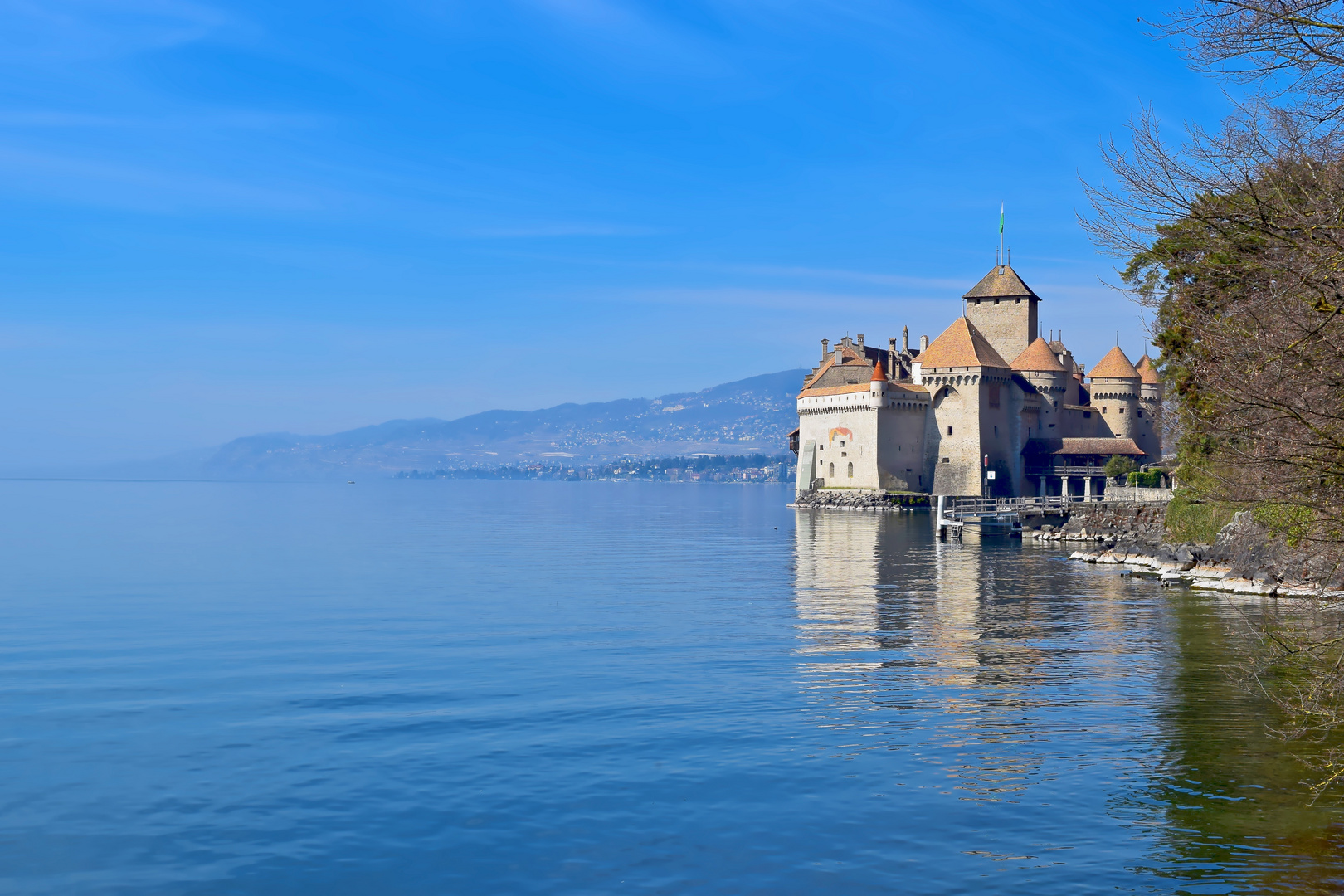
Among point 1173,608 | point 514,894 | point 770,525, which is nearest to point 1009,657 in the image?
point 1173,608

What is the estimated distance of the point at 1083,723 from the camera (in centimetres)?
1427

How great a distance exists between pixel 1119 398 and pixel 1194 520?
49612 millimetres

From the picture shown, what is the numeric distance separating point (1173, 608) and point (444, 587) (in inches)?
714

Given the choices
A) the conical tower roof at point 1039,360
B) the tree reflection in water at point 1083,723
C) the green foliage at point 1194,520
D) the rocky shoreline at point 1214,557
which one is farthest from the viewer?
the conical tower roof at point 1039,360

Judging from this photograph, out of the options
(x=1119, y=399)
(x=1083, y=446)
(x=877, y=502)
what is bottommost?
(x=877, y=502)

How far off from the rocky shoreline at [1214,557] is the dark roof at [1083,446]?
1252 inches

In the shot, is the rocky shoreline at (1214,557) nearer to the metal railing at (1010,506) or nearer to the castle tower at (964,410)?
the metal railing at (1010,506)

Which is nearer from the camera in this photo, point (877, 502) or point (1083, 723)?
point (1083, 723)

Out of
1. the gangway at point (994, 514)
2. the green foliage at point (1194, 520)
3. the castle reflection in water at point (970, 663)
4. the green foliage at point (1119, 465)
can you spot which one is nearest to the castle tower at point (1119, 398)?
the green foliage at point (1119, 465)

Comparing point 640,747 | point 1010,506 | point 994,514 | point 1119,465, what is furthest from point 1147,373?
point 640,747

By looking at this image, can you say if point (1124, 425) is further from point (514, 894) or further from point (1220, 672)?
point (514, 894)

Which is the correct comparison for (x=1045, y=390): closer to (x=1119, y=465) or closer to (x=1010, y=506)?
(x=1119, y=465)

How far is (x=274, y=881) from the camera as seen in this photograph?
937cm

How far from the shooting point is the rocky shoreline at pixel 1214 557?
25.1 m
